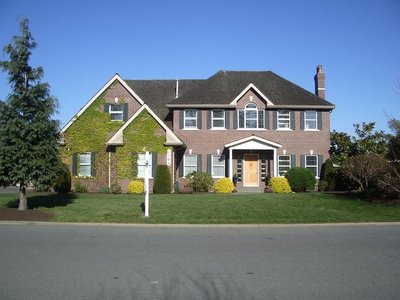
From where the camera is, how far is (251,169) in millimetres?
27984

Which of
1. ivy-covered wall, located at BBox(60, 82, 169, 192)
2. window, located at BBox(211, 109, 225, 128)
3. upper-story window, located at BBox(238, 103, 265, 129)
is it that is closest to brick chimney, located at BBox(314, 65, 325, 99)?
upper-story window, located at BBox(238, 103, 265, 129)

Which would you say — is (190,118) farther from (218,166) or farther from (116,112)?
(116,112)

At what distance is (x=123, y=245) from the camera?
980cm

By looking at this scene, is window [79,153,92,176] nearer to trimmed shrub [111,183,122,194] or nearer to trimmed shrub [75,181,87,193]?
trimmed shrub [75,181,87,193]

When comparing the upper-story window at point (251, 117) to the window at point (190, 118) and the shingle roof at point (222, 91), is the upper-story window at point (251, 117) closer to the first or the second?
the shingle roof at point (222, 91)

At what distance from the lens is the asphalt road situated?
592 cm

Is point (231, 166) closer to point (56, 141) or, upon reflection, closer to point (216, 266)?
point (56, 141)

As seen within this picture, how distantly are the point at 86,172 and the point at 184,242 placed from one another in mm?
17369

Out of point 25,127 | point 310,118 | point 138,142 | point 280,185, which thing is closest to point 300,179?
point 280,185

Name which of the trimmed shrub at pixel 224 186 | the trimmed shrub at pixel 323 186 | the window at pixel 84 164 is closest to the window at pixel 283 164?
the trimmed shrub at pixel 323 186

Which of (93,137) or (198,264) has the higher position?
(93,137)

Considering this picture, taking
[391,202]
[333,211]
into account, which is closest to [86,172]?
[333,211]

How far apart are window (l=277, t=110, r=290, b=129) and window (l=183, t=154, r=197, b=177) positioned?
6455 millimetres

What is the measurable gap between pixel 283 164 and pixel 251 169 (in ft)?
7.58
